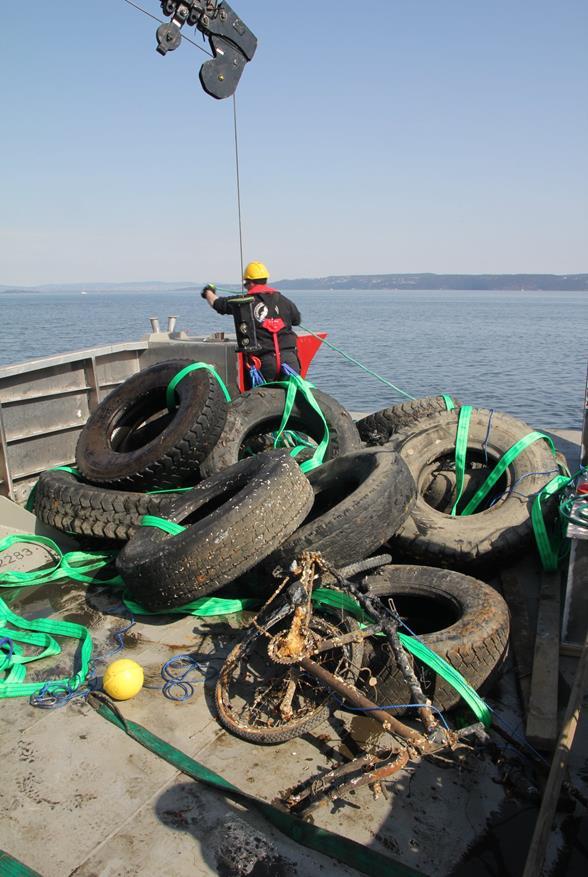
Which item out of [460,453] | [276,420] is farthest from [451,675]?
[276,420]

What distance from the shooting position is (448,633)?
11.1ft

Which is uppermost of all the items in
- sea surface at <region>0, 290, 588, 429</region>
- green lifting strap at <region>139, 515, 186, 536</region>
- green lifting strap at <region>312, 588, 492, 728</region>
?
green lifting strap at <region>139, 515, 186, 536</region>

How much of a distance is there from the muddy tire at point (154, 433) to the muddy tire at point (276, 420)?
0.44 metres

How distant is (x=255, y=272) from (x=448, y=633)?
16.8 ft

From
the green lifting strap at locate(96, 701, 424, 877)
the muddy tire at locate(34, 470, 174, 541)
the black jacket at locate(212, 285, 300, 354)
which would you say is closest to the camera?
the green lifting strap at locate(96, 701, 424, 877)

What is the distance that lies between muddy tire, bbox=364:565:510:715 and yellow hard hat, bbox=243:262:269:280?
434 centimetres

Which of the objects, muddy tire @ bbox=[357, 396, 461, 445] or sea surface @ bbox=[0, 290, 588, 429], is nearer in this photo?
muddy tire @ bbox=[357, 396, 461, 445]

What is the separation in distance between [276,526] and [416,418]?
3007mm

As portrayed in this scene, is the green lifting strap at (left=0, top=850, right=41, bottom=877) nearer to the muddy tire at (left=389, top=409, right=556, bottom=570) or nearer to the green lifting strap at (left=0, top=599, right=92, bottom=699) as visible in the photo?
the green lifting strap at (left=0, top=599, right=92, bottom=699)

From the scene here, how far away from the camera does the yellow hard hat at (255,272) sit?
24.4ft

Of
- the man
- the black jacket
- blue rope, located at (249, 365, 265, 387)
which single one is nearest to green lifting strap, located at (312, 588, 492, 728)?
blue rope, located at (249, 365, 265, 387)

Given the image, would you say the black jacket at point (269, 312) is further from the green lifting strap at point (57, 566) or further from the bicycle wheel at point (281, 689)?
the bicycle wheel at point (281, 689)

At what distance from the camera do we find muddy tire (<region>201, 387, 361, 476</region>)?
6.00 m

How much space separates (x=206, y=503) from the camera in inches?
194
